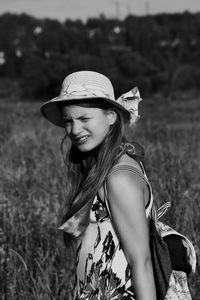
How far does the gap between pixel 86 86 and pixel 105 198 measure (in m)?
0.30

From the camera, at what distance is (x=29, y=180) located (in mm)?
4617

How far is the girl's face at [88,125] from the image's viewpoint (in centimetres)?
175

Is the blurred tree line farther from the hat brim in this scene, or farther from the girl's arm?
the girl's arm

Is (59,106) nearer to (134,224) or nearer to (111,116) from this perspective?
(111,116)

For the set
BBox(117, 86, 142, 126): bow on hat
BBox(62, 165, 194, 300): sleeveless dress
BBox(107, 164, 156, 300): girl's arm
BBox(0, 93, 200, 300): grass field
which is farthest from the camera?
BBox(0, 93, 200, 300): grass field

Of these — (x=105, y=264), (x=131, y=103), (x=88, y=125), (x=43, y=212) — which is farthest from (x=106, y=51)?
(x=105, y=264)

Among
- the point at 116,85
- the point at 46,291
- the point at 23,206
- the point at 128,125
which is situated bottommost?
the point at 46,291

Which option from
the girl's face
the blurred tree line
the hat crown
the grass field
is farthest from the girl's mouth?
the blurred tree line

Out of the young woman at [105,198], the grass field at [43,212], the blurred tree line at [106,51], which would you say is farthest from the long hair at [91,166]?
the blurred tree line at [106,51]

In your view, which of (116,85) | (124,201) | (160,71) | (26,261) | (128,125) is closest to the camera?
(124,201)

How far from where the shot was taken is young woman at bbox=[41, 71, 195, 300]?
159 cm

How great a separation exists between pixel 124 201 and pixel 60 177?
9.22 feet

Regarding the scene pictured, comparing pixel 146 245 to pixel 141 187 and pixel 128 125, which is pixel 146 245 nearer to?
pixel 141 187

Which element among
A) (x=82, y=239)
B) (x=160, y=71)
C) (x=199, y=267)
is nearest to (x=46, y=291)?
(x=199, y=267)
